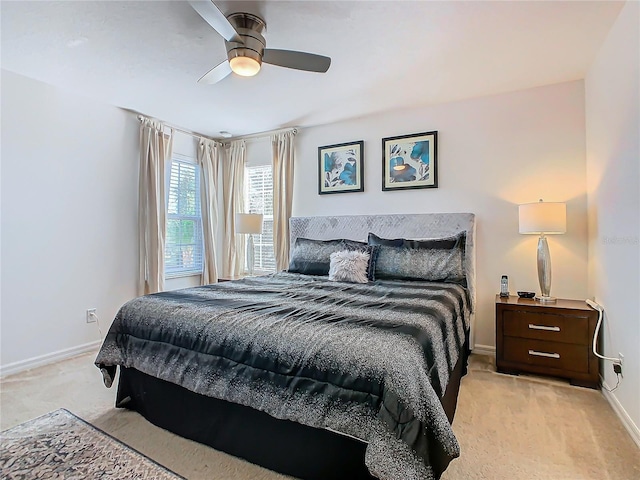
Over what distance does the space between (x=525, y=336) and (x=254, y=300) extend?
2.23 meters

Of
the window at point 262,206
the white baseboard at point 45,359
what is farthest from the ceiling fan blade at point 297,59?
the white baseboard at point 45,359

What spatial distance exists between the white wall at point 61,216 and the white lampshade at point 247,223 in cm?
118

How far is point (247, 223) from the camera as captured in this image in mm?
4242

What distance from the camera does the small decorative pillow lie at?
303 centimetres

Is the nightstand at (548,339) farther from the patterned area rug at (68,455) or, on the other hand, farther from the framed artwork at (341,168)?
the patterned area rug at (68,455)

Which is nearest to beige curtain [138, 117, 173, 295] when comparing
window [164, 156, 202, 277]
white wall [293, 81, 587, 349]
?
window [164, 156, 202, 277]

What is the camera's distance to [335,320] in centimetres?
171

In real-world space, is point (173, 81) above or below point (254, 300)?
above

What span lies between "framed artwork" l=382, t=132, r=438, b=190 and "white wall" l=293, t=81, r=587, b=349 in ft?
0.23

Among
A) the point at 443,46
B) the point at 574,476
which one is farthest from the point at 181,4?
the point at 574,476

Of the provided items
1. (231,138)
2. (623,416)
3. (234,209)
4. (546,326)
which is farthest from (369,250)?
(231,138)

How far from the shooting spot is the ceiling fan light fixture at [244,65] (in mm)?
2082

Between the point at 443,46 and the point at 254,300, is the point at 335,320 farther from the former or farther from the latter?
the point at 443,46

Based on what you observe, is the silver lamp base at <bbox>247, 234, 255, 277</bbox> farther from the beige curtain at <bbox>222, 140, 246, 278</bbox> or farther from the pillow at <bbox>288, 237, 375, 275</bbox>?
the pillow at <bbox>288, 237, 375, 275</bbox>
